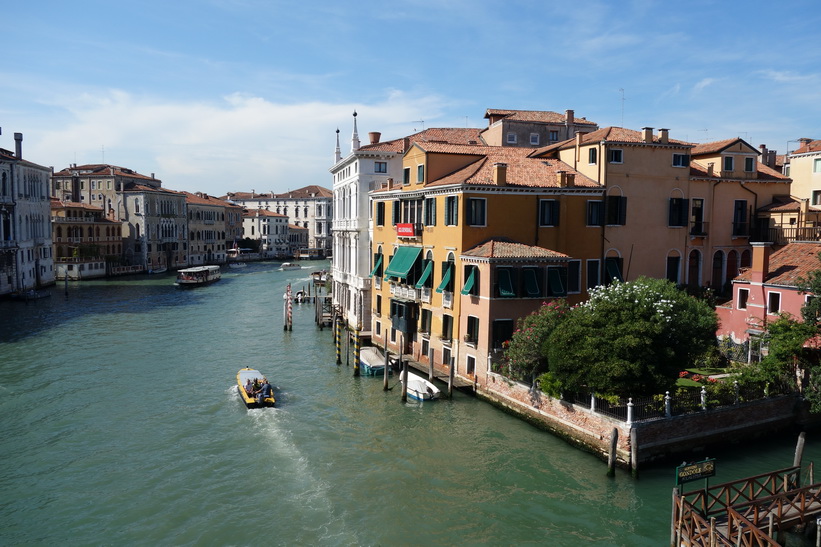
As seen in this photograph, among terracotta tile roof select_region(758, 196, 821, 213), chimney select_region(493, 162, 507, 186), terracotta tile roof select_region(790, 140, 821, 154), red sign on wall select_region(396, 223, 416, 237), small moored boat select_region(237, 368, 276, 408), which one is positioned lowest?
small moored boat select_region(237, 368, 276, 408)

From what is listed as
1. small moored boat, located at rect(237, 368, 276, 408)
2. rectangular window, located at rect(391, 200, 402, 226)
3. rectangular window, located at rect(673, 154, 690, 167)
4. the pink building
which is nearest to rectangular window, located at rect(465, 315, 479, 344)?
small moored boat, located at rect(237, 368, 276, 408)

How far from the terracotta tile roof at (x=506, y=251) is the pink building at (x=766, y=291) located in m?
6.72

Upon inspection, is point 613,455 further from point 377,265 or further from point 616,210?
point 377,265

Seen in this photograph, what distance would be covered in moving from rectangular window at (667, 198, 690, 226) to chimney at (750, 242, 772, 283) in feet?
17.1

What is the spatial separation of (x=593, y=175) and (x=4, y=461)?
879 inches

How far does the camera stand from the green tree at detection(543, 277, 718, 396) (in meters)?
17.2

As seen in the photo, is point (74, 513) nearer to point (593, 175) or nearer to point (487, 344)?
point (487, 344)

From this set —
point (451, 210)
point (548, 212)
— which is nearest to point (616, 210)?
point (548, 212)

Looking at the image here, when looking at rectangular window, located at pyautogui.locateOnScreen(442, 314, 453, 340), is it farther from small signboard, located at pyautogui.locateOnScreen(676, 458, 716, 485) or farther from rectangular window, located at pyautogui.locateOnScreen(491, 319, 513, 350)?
small signboard, located at pyautogui.locateOnScreen(676, 458, 716, 485)

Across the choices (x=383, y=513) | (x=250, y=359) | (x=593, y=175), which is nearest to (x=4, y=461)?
(x=383, y=513)

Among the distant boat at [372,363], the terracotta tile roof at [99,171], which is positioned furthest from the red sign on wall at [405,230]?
the terracotta tile roof at [99,171]

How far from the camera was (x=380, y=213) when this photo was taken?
30.8 m

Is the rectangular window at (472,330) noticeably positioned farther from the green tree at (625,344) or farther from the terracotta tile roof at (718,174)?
the terracotta tile roof at (718,174)

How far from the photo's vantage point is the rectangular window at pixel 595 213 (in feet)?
83.9
